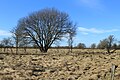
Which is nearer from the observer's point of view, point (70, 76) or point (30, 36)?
point (70, 76)

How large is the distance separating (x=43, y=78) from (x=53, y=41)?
1946 inches

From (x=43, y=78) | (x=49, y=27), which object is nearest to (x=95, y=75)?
(x=43, y=78)

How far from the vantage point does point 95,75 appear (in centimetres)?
1538

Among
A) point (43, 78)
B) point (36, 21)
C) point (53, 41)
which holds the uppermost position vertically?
point (36, 21)

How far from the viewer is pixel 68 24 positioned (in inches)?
2586

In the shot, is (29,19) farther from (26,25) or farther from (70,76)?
(70,76)

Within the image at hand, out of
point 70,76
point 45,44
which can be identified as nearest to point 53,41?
point 45,44

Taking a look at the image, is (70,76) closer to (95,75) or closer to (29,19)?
(95,75)

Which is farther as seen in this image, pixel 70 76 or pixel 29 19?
pixel 29 19

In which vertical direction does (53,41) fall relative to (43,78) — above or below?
above

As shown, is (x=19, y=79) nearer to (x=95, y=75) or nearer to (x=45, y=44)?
(x=95, y=75)

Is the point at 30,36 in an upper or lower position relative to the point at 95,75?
upper

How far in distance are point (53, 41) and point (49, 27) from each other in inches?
125

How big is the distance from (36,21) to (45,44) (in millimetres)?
5258
